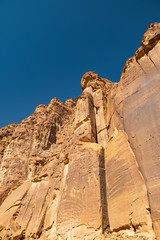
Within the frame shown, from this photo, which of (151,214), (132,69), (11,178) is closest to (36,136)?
(11,178)

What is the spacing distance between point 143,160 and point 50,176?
979 cm

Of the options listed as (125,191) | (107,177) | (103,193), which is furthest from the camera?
(107,177)

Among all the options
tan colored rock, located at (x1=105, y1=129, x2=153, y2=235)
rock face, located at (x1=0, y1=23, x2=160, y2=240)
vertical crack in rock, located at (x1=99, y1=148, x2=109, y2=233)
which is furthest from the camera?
vertical crack in rock, located at (x1=99, y1=148, x2=109, y2=233)

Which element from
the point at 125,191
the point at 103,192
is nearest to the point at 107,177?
the point at 103,192

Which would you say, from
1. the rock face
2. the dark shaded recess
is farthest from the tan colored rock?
the dark shaded recess

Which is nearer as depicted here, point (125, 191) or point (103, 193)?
point (125, 191)

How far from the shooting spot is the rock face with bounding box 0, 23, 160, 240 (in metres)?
8.58

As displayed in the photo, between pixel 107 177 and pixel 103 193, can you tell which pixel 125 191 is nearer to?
pixel 103 193

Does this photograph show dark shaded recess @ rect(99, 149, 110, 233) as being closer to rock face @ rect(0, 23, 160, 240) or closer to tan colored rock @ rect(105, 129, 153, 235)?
rock face @ rect(0, 23, 160, 240)

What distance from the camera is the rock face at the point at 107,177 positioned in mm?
8578

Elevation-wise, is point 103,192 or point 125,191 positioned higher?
point 103,192

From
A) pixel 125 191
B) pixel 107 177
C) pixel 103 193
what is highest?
pixel 107 177

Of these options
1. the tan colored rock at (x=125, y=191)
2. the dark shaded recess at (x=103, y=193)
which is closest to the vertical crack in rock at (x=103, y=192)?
the dark shaded recess at (x=103, y=193)

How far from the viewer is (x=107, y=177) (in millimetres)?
11062
